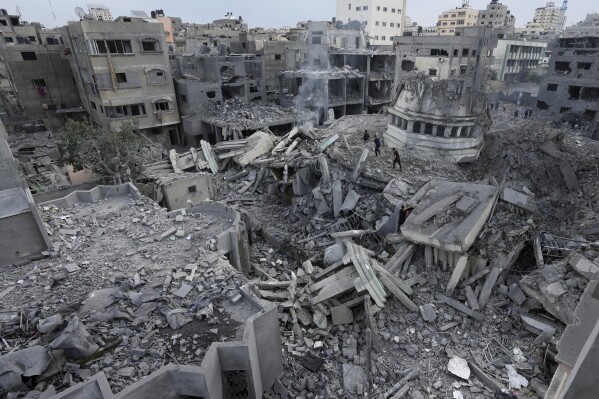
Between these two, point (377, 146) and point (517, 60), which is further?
point (517, 60)

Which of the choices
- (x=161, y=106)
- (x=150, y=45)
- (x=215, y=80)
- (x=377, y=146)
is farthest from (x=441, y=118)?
(x=150, y=45)

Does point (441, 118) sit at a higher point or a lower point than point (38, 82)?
lower

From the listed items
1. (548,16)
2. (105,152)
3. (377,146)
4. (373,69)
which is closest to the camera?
(105,152)

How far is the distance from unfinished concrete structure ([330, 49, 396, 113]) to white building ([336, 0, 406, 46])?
2633 centimetres

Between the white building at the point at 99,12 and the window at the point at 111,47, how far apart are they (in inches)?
216

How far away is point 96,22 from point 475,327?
98.3 feet

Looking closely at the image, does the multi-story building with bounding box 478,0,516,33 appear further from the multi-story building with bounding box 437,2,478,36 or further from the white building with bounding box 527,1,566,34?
the white building with bounding box 527,1,566,34

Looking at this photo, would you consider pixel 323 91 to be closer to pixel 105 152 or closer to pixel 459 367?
pixel 105 152

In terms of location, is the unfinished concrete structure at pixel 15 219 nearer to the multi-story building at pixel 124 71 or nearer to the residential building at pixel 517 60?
the multi-story building at pixel 124 71

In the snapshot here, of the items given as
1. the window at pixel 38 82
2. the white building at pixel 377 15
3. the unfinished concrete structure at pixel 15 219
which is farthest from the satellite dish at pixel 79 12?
the white building at pixel 377 15

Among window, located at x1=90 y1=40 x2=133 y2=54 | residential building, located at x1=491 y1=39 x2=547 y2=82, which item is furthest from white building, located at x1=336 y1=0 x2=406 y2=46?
window, located at x1=90 y1=40 x2=133 y2=54

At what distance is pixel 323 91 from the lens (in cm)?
3362

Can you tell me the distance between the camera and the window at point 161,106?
2905cm

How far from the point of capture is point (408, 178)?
1719 centimetres
